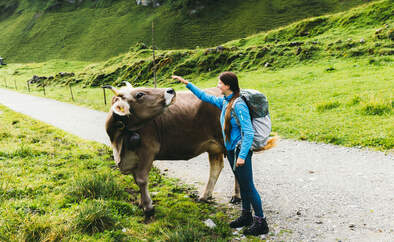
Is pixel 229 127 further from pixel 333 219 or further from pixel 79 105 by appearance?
pixel 79 105

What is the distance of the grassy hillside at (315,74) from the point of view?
10312mm

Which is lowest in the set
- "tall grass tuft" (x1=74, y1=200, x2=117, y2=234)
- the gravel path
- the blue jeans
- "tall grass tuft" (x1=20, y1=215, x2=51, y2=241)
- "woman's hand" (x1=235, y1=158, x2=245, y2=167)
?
the gravel path

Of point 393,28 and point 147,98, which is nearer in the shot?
point 147,98

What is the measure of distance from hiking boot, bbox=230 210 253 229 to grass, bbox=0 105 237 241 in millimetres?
180

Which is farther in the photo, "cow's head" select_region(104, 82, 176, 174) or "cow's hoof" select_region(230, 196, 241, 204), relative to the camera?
"cow's hoof" select_region(230, 196, 241, 204)

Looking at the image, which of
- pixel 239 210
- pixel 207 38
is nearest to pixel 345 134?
pixel 239 210

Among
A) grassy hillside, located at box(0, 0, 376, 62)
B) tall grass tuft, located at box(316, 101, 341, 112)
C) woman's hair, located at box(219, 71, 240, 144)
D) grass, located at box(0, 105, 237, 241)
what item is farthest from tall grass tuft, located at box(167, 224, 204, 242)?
grassy hillside, located at box(0, 0, 376, 62)

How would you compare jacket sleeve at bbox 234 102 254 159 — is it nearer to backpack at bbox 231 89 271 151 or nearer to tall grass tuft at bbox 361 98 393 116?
backpack at bbox 231 89 271 151

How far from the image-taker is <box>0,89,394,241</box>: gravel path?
15.1 feet

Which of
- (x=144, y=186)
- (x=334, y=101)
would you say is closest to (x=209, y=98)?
(x=144, y=186)

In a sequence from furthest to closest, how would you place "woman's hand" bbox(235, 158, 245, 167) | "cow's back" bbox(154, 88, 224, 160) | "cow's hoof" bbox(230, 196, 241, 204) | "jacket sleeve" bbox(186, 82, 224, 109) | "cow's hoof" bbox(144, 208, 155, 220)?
1. "cow's hoof" bbox(230, 196, 241, 204)
2. "cow's back" bbox(154, 88, 224, 160)
3. "cow's hoof" bbox(144, 208, 155, 220)
4. "jacket sleeve" bbox(186, 82, 224, 109)
5. "woman's hand" bbox(235, 158, 245, 167)

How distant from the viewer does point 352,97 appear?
12484 millimetres

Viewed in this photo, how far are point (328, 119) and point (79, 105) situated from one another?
1785 centimetres

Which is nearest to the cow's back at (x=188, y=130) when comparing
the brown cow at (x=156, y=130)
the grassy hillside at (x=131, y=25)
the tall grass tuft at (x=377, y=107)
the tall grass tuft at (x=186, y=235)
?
the brown cow at (x=156, y=130)
